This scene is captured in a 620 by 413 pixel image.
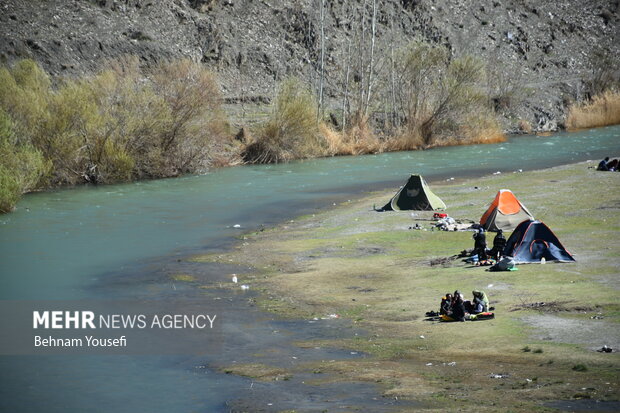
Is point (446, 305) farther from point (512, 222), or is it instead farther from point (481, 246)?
point (512, 222)

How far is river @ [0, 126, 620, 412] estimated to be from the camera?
59.2 feet

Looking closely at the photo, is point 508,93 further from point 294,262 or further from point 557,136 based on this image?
point 294,262

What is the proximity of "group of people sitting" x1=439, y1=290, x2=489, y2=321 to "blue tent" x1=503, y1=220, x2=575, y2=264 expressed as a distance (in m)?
5.31

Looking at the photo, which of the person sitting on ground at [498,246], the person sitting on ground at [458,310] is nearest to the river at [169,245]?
the person sitting on ground at [458,310]

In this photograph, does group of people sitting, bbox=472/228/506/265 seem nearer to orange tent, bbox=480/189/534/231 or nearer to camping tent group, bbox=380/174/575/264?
camping tent group, bbox=380/174/575/264

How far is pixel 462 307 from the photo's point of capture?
21.5 m

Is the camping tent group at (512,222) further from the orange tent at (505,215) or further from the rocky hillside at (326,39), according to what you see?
the rocky hillside at (326,39)

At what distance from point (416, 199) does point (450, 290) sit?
579 inches

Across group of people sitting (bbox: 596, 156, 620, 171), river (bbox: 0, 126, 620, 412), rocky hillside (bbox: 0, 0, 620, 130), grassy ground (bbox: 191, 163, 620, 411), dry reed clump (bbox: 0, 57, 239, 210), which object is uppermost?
rocky hillside (bbox: 0, 0, 620, 130)

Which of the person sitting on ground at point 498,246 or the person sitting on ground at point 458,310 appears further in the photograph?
the person sitting on ground at point 498,246

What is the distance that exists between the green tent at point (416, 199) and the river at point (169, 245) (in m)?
4.79

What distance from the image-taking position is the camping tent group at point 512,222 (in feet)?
87.0

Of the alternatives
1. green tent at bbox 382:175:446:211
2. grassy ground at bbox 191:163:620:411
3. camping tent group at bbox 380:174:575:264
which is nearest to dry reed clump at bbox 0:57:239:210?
grassy ground at bbox 191:163:620:411

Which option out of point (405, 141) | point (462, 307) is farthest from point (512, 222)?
point (405, 141)
